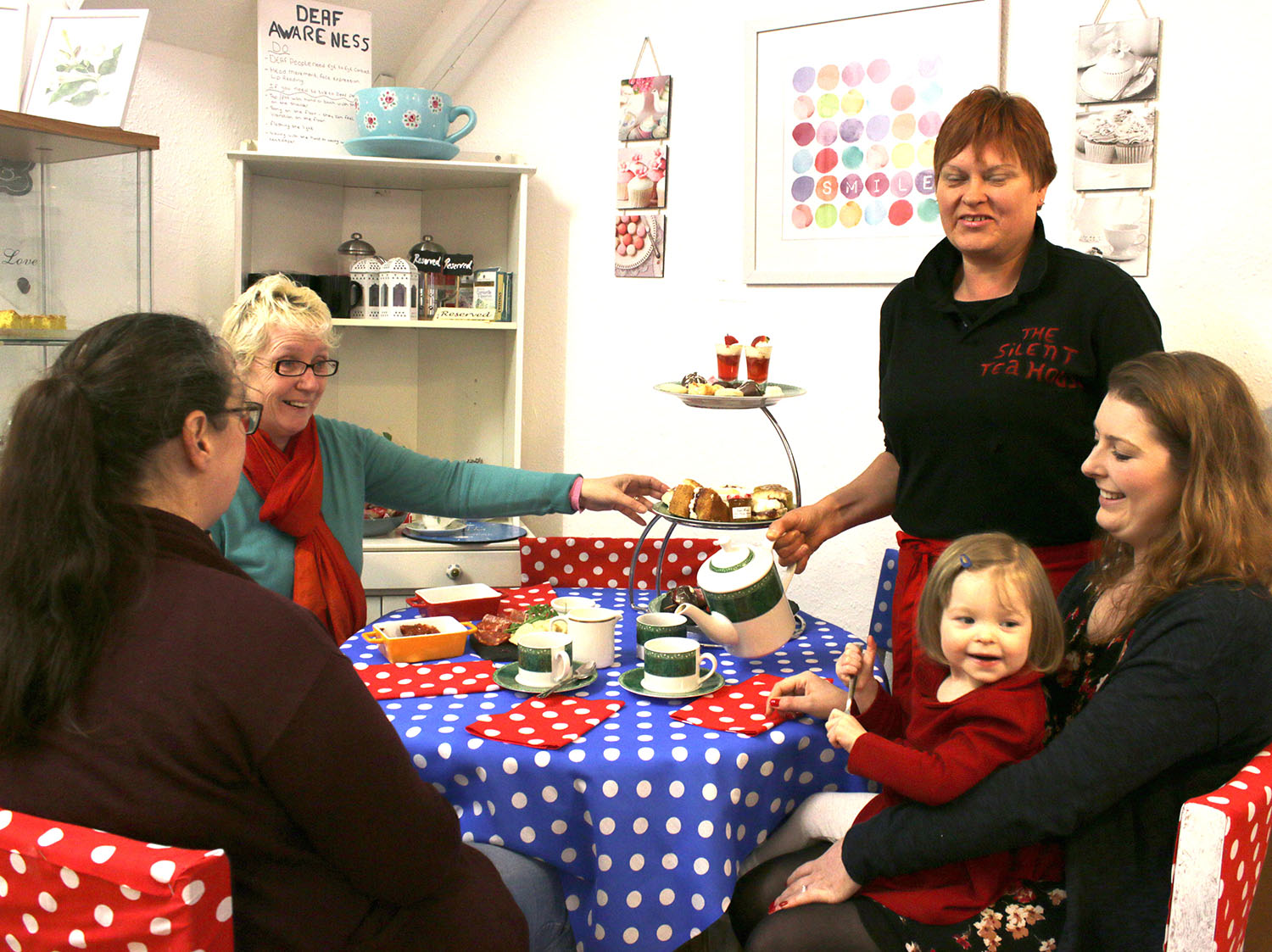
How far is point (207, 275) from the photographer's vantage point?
3.14 m

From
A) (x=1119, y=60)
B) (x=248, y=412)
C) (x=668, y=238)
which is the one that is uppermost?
(x=1119, y=60)

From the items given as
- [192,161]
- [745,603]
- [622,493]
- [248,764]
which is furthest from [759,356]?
[192,161]

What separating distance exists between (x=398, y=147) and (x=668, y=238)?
851mm

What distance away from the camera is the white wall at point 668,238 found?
7.86 feet

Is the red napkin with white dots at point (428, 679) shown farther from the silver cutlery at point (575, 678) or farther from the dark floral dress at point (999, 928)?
the dark floral dress at point (999, 928)

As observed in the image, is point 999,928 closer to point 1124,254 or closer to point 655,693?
point 655,693

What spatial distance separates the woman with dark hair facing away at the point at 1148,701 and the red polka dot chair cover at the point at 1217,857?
85 mm

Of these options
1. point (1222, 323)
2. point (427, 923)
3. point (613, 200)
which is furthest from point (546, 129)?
point (427, 923)

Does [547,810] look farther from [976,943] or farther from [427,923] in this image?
[976,943]

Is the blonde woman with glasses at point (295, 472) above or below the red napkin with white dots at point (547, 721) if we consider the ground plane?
above

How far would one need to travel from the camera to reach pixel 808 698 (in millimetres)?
1572

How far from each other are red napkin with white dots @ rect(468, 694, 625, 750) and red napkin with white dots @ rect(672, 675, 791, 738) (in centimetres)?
13

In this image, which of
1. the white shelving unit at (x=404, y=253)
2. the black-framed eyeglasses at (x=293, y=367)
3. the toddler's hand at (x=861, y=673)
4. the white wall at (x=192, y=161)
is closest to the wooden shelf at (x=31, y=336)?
the black-framed eyeglasses at (x=293, y=367)

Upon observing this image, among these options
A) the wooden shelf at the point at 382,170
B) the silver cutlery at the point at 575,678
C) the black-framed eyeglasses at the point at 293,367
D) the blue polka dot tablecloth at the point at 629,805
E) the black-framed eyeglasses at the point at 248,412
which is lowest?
the blue polka dot tablecloth at the point at 629,805
